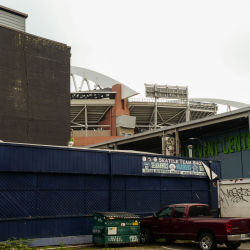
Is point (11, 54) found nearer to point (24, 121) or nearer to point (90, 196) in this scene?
point (24, 121)

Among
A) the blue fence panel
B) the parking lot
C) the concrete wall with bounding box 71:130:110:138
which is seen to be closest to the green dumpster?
the parking lot

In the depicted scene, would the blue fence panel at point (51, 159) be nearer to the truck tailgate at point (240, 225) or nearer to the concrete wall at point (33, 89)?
the truck tailgate at point (240, 225)

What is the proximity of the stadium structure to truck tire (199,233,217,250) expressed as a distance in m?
50.6

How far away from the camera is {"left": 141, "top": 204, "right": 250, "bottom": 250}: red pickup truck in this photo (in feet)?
41.1

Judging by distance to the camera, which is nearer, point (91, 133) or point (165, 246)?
point (165, 246)

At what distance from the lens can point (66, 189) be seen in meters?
15.5

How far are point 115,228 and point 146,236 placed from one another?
1939 mm

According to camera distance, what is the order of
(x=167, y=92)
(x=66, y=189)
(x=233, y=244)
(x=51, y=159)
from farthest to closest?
(x=167, y=92), (x=66, y=189), (x=51, y=159), (x=233, y=244)

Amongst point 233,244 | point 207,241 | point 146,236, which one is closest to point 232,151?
point 146,236

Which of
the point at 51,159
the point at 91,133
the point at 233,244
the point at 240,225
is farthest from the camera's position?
the point at 91,133

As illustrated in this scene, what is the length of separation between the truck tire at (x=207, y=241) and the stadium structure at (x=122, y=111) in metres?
50.6

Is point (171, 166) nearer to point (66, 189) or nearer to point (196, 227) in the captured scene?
point (196, 227)

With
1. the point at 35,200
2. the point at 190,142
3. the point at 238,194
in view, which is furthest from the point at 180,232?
the point at 190,142

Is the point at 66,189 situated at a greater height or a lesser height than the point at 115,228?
greater
